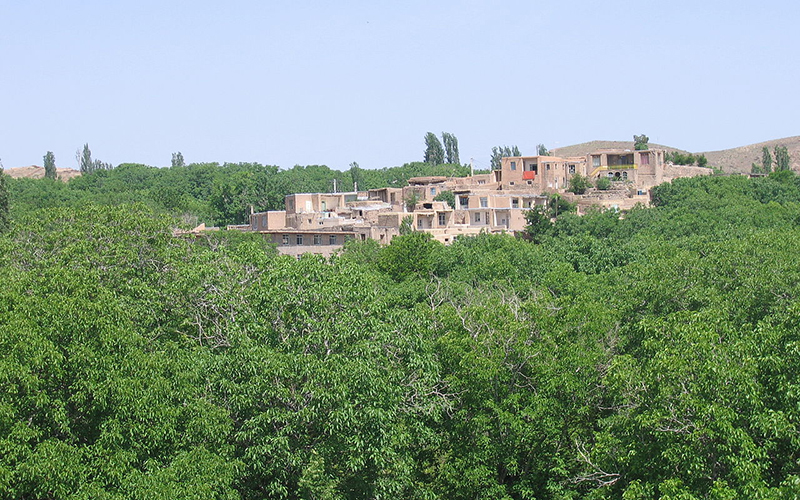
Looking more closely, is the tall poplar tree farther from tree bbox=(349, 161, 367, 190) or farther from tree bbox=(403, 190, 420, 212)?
tree bbox=(403, 190, 420, 212)

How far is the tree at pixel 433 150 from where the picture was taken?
3856 inches

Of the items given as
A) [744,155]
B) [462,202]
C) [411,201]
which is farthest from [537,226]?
[744,155]

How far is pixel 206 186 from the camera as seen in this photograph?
314ft

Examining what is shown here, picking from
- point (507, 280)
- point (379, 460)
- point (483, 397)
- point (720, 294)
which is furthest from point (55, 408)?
point (507, 280)

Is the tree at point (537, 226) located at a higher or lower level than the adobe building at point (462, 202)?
lower

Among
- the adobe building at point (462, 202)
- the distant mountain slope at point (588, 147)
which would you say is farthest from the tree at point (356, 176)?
the distant mountain slope at point (588, 147)

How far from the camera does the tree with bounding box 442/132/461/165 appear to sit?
99.2 m

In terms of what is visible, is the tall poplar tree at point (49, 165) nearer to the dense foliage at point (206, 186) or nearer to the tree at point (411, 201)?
the dense foliage at point (206, 186)

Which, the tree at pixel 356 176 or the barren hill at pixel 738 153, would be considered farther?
the barren hill at pixel 738 153

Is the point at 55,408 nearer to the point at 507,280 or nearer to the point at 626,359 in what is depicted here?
the point at 626,359

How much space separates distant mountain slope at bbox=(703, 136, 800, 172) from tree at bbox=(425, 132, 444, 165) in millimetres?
26521

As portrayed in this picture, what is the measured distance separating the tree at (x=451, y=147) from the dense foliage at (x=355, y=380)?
73.3 m

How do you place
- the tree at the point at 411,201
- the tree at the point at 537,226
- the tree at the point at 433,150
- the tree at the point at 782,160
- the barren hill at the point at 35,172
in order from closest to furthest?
the tree at the point at 537,226 < the tree at the point at 411,201 < the tree at the point at 782,160 < the tree at the point at 433,150 < the barren hill at the point at 35,172

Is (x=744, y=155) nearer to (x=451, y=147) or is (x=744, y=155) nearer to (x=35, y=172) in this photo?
(x=451, y=147)
